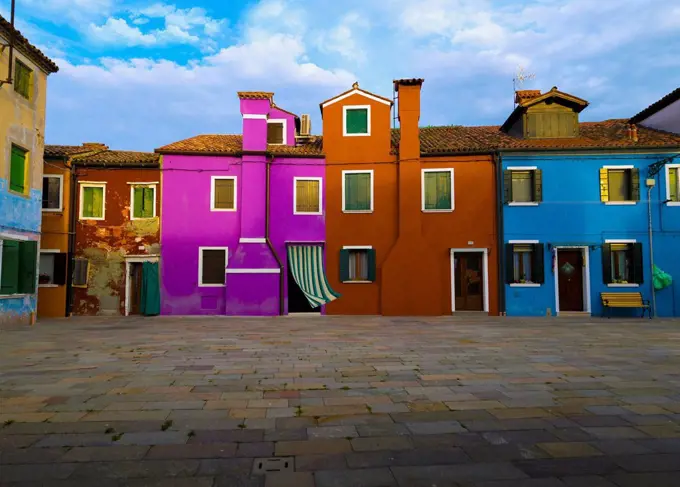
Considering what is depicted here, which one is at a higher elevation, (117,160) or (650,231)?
(117,160)

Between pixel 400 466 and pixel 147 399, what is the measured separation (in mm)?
3244

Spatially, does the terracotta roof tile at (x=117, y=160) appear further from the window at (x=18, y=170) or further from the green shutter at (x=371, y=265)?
the green shutter at (x=371, y=265)

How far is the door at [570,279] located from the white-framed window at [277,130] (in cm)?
1158

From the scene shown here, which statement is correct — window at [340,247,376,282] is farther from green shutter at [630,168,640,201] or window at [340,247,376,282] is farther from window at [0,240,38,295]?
window at [0,240,38,295]

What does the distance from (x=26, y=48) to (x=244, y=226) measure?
28.1ft

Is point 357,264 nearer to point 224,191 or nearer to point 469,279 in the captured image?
point 469,279

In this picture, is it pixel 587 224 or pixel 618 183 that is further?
pixel 618 183

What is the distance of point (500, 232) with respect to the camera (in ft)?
56.5

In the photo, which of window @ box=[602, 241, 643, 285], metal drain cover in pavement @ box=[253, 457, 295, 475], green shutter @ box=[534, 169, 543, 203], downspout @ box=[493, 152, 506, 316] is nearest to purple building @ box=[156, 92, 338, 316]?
downspout @ box=[493, 152, 506, 316]

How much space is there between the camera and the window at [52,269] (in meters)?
17.2

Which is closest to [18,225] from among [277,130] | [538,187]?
[277,130]

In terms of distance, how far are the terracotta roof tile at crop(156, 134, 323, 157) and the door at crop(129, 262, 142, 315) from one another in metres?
4.58

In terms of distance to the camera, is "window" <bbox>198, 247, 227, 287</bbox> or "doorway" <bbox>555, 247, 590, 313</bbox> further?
"window" <bbox>198, 247, 227, 287</bbox>

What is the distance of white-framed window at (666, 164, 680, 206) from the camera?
55.5ft
